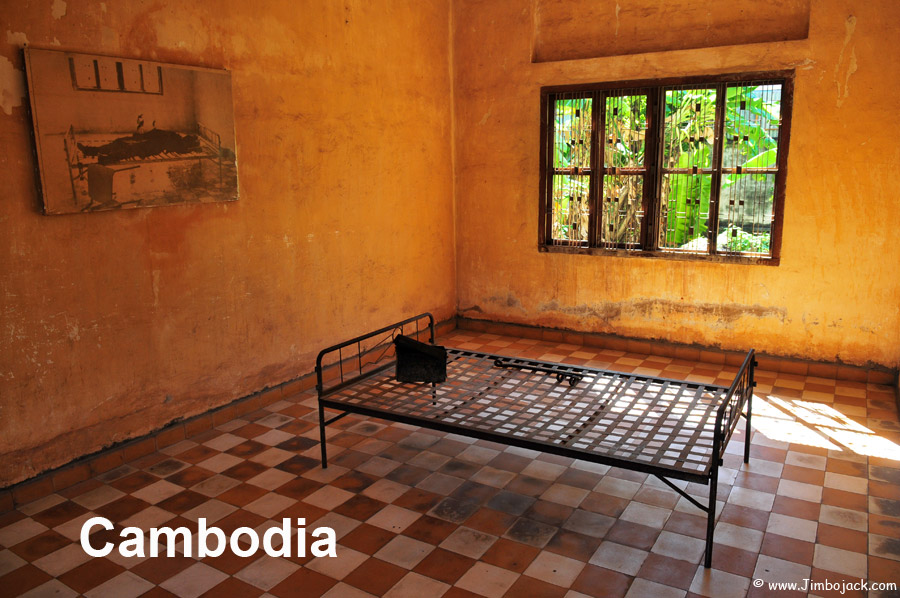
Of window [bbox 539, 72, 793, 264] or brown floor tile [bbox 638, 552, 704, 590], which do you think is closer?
brown floor tile [bbox 638, 552, 704, 590]

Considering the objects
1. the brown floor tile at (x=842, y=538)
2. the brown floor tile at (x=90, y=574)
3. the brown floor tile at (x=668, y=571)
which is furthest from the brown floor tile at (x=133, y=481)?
the brown floor tile at (x=842, y=538)

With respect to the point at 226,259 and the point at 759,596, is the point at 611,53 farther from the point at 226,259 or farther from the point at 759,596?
the point at 759,596

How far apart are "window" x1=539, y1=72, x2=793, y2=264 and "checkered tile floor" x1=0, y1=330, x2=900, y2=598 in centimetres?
192

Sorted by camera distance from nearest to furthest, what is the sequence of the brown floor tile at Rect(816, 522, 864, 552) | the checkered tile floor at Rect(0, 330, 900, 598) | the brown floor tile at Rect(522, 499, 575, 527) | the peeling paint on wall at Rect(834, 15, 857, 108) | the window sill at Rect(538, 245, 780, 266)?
the checkered tile floor at Rect(0, 330, 900, 598) < the brown floor tile at Rect(816, 522, 864, 552) < the brown floor tile at Rect(522, 499, 575, 527) < the peeling paint on wall at Rect(834, 15, 857, 108) < the window sill at Rect(538, 245, 780, 266)

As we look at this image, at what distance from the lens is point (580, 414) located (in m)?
4.21

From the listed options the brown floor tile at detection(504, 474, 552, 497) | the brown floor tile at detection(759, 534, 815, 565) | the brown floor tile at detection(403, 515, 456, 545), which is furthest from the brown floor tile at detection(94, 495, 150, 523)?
the brown floor tile at detection(759, 534, 815, 565)

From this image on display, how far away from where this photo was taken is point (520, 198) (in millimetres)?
7352

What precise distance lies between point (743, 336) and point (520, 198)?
8.69 feet

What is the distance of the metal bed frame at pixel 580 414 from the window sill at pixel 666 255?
68.0 inches

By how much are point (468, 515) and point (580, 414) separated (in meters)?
0.94

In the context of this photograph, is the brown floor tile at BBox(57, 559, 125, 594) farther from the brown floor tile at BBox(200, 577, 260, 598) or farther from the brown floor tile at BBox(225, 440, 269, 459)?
the brown floor tile at BBox(225, 440, 269, 459)

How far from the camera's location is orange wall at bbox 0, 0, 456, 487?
4004 millimetres

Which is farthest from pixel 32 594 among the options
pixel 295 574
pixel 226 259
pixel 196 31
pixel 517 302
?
pixel 517 302

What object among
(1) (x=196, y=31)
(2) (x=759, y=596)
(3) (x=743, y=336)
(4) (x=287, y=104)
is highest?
(1) (x=196, y=31)
